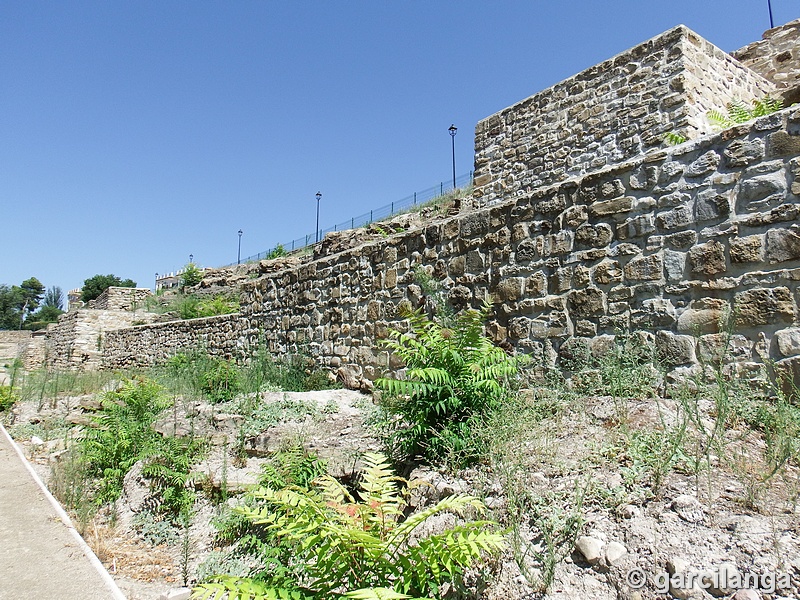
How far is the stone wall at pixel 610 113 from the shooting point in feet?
24.7

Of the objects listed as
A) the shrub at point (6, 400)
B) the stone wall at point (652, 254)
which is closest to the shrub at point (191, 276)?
the shrub at point (6, 400)

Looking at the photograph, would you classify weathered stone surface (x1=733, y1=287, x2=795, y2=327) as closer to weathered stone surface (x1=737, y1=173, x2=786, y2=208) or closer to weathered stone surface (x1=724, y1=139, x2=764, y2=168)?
weathered stone surface (x1=737, y1=173, x2=786, y2=208)

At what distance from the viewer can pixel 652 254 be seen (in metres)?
4.40

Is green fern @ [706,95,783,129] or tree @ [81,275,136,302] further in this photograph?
tree @ [81,275,136,302]

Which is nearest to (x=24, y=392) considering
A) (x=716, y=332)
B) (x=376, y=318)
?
(x=376, y=318)

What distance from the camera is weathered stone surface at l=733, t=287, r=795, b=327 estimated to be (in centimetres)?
366

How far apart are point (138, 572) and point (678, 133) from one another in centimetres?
796

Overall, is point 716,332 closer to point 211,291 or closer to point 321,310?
point 321,310

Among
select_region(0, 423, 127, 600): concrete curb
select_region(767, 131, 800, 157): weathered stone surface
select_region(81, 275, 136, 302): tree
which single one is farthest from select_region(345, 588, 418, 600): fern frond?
select_region(81, 275, 136, 302): tree

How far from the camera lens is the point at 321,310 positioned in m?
8.30

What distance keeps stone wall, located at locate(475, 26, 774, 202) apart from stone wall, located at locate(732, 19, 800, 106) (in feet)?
1.98

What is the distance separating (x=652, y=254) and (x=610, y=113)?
4.76m

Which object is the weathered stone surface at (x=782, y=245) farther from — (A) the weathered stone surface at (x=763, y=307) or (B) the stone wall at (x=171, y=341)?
(B) the stone wall at (x=171, y=341)

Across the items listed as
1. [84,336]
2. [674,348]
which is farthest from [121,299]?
[674,348]
